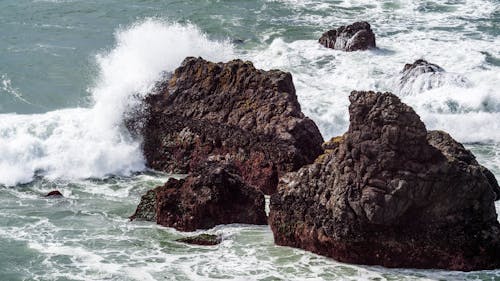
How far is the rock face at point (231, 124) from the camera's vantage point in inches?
731

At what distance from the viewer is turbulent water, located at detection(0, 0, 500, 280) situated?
46.3 feet

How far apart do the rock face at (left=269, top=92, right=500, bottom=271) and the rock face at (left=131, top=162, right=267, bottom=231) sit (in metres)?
2.27

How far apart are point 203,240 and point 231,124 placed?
5.20m

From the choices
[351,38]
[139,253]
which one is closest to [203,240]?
[139,253]

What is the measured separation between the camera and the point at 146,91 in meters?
21.8

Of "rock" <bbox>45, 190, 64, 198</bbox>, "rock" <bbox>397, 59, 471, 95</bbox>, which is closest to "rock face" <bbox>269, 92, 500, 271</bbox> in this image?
"rock" <bbox>45, 190, 64, 198</bbox>

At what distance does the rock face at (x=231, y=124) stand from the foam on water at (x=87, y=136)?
72 centimetres

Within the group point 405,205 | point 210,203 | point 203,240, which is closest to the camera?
point 405,205

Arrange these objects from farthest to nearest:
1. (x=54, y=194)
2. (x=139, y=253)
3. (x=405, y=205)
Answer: (x=54, y=194) < (x=139, y=253) < (x=405, y=205)

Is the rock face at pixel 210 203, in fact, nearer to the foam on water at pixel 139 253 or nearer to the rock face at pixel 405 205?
the foam on water at pixel 139 253

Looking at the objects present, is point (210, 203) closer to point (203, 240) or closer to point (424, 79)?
point (203, 240)

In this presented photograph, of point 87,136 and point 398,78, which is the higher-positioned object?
point 398,78

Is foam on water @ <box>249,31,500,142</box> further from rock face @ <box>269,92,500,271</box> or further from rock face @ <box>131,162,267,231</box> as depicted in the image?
rock face @ <box>269,92,500,271</box>

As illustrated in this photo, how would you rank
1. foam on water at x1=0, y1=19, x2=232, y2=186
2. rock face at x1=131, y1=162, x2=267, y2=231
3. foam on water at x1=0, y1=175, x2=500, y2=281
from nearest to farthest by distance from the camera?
foam on water at x1=0, y1=175, x2=500, y2=281 → rock face at x1=131, y1=162, x2=267, y2=231 → foam on water at x1=0, y1=19, x2=232, y2=186
